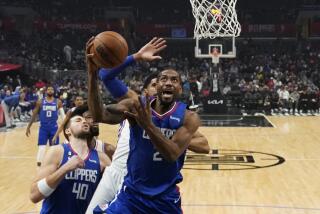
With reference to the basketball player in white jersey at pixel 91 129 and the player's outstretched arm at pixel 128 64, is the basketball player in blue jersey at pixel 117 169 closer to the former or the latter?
the player's outstretched arm at pixel 128 64

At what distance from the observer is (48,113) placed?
9.93m

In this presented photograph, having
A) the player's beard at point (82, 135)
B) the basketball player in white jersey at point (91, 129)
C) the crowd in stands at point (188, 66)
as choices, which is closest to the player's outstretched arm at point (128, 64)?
the basketball player in white jersey at point (91, 129)

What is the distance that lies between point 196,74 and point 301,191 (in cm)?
2208

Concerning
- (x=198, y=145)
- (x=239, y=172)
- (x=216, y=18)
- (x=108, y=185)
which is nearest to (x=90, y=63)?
(x=198, y=145)

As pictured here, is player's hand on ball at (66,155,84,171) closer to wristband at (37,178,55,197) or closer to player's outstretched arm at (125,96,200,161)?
wristband at (37,178,55,197)

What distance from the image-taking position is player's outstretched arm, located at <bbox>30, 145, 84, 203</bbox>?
10.7 feet

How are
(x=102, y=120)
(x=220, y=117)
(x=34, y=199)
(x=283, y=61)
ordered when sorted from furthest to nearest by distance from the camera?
(x=283, y=61) < (x=220, y=117) < (x=34, y=199) < (x=102, y=120)

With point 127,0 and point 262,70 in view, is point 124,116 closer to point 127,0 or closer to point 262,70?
point 262,70

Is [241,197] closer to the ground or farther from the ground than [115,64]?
closer to the ground

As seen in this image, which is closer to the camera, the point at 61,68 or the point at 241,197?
the point at 241,197

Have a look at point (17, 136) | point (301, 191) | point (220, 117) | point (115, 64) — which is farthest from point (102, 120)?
point (220, 117)

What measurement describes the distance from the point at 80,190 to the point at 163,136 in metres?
0.90

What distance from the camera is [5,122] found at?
17.9 m

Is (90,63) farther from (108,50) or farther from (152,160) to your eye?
(152,160)
